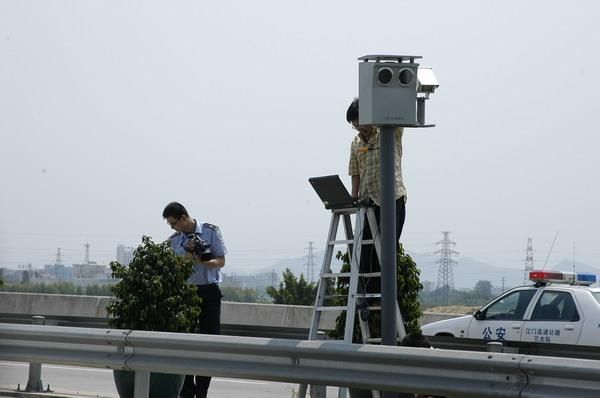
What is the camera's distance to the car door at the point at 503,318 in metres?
18.0

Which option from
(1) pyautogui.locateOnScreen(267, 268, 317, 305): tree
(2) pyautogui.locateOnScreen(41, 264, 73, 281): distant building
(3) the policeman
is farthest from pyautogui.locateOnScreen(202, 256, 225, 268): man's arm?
(1) pyautogui.locateOnScreen(267, 268, 317, 305): tree

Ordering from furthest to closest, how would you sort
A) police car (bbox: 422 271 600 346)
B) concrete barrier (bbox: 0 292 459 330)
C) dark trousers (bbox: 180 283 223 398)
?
concrete barrier (bbox: 0 292 459 330)
police car (bbox: 422 271 600 346)
dark trousers (bbox: 180 283 223 398)

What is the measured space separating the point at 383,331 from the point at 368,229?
58.5 inches

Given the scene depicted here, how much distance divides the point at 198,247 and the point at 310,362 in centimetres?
301

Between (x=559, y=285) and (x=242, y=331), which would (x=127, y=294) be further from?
(x=559, y=285)

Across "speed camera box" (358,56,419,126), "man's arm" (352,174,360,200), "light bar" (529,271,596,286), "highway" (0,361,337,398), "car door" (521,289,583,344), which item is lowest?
"highway" (0,361,337,398)

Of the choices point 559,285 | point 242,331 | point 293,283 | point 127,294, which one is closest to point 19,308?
point 242,331

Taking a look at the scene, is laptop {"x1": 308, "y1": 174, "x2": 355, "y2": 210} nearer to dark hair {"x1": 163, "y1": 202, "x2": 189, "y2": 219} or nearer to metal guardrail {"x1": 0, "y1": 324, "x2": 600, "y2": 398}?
metal guardrail {"x1": 0, "y1": 324, "x2": 600, "y2": 398}

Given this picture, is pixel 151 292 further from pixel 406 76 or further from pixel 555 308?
pixel 555 308

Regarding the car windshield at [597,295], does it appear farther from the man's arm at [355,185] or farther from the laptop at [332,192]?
the laptop at [332,192]

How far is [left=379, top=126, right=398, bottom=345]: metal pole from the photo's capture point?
8562 mm

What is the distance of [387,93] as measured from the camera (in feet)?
28.1

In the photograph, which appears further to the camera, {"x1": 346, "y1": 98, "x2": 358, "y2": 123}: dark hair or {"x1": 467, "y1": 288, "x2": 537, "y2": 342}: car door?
{"x1": 467, "y1": 288, "x2": 537, "y2": 342}: car door

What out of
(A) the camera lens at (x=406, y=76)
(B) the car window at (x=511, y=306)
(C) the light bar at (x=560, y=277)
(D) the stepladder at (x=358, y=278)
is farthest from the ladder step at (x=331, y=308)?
(B) the car window at (x=511, y=306)
